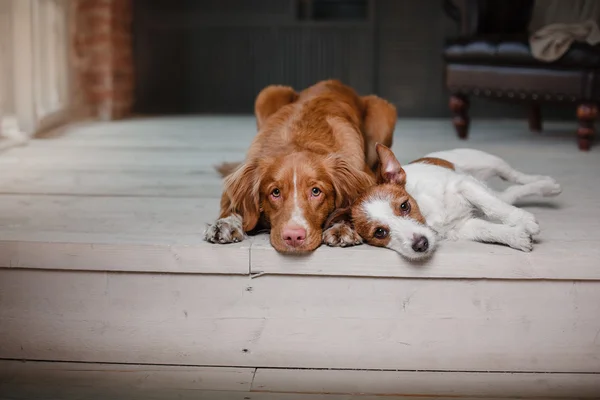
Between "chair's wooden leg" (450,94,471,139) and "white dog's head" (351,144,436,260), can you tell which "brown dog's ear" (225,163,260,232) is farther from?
"chair's wooden leg" (450,94,471,139)

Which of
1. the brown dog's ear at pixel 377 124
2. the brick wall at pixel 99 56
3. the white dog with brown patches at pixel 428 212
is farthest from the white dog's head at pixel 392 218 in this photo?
the brick wall at pixel 99 56

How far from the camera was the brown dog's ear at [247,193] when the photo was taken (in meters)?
2.08

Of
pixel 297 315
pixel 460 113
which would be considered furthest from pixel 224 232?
pixel 460 113

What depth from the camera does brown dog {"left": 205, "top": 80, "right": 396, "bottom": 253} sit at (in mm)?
1958

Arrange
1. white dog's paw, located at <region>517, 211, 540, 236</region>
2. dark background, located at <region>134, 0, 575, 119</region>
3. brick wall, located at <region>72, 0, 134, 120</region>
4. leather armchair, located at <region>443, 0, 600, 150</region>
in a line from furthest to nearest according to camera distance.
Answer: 1. dark background, located at <region>134, 0, 575, 119</region>
2. brick wall, located at <region>72, 0, 134, 120</region>
3. leather armchair, located at <region>443, 0, 600, 150</region>
4. white dog's paw, located at <region>517, 211, 540, 236</region>

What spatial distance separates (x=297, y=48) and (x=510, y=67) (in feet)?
6.87

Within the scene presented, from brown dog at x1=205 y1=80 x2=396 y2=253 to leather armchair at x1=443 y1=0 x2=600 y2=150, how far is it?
1.77 m

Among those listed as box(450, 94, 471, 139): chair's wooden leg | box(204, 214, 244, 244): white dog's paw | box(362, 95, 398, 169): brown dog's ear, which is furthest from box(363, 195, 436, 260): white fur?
box(450, 94, 471, 139): chair's wooden leg

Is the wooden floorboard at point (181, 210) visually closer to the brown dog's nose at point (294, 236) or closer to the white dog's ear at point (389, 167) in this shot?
the brown dog's nose at point (294, 236)

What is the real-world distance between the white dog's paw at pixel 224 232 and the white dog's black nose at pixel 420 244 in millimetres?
458

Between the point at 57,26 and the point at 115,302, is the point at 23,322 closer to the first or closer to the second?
the point at 115,302

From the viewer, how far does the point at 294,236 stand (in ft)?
6.21

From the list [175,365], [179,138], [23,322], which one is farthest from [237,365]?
[179,138]

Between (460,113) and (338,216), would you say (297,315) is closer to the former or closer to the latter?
(338,216)
